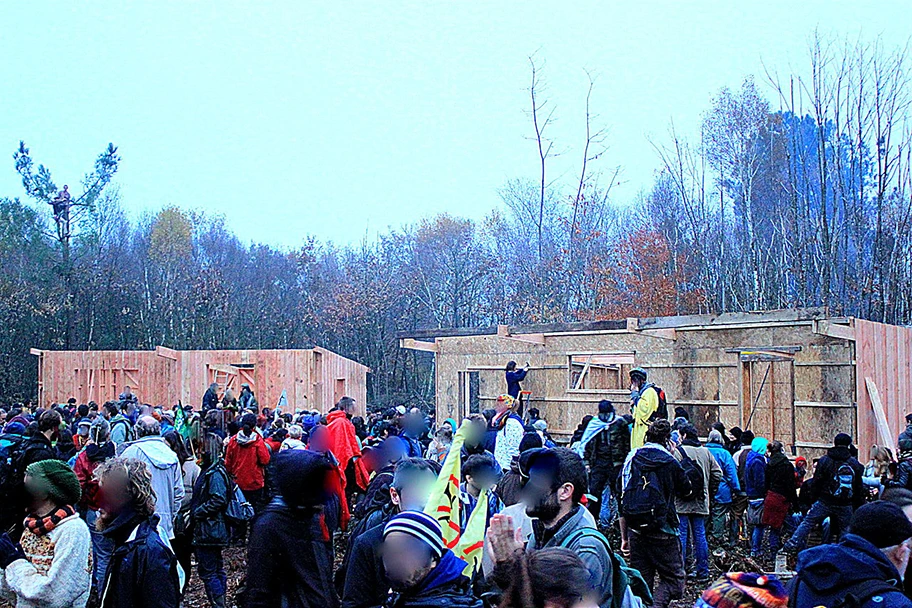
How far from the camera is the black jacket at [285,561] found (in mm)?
4406

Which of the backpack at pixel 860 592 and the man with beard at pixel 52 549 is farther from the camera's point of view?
the man with beard at pixel 52 549

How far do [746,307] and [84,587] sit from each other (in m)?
36.6

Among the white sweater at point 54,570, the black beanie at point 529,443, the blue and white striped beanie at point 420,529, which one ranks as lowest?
the white sweater at point 54,570

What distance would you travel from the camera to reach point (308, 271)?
5831cm

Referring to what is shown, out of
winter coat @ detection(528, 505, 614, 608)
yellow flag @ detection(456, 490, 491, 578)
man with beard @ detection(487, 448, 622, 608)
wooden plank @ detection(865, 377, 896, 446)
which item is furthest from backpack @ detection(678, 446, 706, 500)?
wooden plank @ detection(865, 377, 896, 446)

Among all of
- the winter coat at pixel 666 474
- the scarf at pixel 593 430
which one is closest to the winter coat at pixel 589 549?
the winter coat at pixel 666 474

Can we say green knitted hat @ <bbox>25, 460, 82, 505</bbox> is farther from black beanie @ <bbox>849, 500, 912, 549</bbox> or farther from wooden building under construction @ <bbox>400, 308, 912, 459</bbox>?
wooden building under construction @ <bbox>400, 308, 912, 459</bbox>

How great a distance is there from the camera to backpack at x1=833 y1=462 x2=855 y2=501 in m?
10.3

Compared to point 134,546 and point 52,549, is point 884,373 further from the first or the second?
point 52,549

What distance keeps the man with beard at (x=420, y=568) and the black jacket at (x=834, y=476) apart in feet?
26.6

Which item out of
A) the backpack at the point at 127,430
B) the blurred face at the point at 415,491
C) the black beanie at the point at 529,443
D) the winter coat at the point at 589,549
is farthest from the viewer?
the backpack at the point at 127,430

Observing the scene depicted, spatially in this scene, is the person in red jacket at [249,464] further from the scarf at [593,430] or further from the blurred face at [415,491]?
the blurred face at [415,491]

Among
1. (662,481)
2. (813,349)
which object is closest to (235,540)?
(662,481)

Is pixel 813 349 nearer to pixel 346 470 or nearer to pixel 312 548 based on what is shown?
pixel 346 470
